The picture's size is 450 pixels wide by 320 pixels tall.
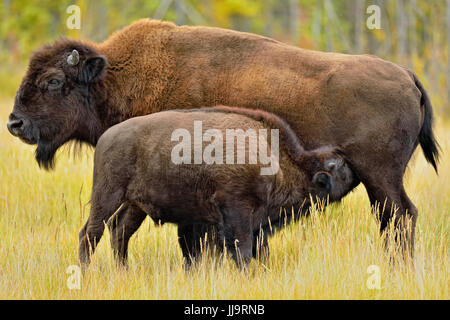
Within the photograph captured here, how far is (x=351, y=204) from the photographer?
24.3ft

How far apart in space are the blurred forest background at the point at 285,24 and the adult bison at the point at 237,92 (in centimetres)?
954

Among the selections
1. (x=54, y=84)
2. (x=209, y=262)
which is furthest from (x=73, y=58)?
(x=209, y=262)

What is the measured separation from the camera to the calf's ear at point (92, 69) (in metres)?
6.36

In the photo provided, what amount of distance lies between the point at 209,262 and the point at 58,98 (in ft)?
7.16

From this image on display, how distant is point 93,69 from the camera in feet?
21.0

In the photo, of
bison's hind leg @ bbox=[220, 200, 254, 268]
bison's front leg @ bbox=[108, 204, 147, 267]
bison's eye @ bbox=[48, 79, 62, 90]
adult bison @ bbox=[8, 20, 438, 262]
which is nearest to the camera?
bison's hind leg @ bbox=[220, 200, 254, 268]

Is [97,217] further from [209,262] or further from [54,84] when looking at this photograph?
[54,84]

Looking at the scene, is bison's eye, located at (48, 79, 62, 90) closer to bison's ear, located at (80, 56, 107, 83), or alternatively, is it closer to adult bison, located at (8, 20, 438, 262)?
adult bison, located at (8, 20, 438, 262)

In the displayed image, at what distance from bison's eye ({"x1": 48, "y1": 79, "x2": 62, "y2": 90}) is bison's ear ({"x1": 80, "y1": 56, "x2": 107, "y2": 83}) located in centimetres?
22

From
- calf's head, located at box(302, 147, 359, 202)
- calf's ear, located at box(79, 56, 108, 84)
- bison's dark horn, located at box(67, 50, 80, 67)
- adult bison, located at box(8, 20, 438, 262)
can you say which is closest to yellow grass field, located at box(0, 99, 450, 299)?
calf's head, located at box(302, 147, 359, 202)

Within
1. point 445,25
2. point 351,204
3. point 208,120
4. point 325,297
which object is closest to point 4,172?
point 208,120

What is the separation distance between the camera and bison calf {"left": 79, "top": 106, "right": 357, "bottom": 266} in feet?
17.5
